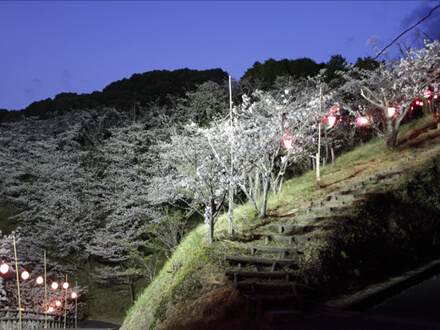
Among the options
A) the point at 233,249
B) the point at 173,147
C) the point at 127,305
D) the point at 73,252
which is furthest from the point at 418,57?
the point at 73,252

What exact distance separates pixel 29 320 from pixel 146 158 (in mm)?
11730

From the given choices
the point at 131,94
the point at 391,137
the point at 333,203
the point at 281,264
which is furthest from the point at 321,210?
the point at 131,94

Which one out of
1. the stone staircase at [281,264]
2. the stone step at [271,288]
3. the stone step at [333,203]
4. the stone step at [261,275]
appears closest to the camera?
the stone staircase at [281,264]

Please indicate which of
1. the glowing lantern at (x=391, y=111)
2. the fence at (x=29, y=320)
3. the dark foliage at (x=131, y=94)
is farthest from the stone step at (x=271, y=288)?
the dark foliage at (x=131, y=94)

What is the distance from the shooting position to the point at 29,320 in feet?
37.3

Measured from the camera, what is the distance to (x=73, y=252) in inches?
834

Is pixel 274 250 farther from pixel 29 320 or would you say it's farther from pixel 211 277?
pixel 29 320

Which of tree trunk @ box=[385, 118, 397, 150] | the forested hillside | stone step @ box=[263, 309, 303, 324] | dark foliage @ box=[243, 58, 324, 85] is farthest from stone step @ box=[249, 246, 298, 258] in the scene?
dark foliage @ box=[243, 58, 324, 85]

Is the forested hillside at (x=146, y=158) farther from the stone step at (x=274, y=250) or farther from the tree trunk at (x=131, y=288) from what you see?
the stone step at (x=274, y=250)

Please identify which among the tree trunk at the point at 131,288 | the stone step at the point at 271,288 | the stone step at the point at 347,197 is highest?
the stone step at the point at 347,197

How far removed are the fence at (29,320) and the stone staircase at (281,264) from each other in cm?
809

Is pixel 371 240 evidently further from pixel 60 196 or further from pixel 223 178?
pixel 60 196

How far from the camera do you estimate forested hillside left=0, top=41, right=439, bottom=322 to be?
49.4 feet

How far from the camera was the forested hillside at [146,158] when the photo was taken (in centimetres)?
1505
